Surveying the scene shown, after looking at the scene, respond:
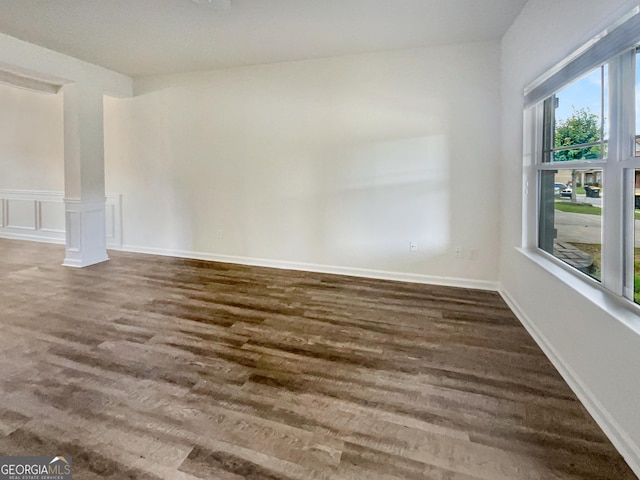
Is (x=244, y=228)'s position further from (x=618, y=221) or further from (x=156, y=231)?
(x=618, y=221)

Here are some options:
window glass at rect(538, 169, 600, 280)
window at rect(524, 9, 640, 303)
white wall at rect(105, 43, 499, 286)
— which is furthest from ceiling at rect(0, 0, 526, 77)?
window glass at rect(538, 169, 600, 280)

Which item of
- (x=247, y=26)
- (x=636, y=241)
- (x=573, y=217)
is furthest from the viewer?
(x=247, y=26)

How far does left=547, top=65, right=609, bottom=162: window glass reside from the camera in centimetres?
195

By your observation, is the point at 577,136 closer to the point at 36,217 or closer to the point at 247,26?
the point at 247,26

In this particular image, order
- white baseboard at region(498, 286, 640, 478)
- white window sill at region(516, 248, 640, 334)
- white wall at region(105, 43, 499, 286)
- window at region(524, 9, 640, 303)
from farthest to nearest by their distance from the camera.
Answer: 1. white wall at region(105, 43, 499, 286)
2. window at region(524, 9, 640, 303)
3. white window sill at region(516, 248, 640, 334)
4. white baseboard at region(498, 286, 640, 478)

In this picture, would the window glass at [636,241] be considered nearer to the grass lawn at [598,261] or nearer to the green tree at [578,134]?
the grass lawn at [598,261]

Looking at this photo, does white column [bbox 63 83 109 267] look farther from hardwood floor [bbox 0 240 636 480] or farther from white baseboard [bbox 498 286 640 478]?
white baseboard [bbox 498 286 640 478]

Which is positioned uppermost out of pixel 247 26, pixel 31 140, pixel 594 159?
pixel 247 26

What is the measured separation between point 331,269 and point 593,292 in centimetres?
289

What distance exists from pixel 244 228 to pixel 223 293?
4.48 feet

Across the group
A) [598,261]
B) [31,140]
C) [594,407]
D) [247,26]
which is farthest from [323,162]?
[31,140]

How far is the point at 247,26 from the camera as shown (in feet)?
11.1

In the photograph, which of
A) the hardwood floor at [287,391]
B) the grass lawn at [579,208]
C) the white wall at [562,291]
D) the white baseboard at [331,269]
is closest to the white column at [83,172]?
the white baseboard at [331,269]

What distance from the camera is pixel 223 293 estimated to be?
3.72 m
